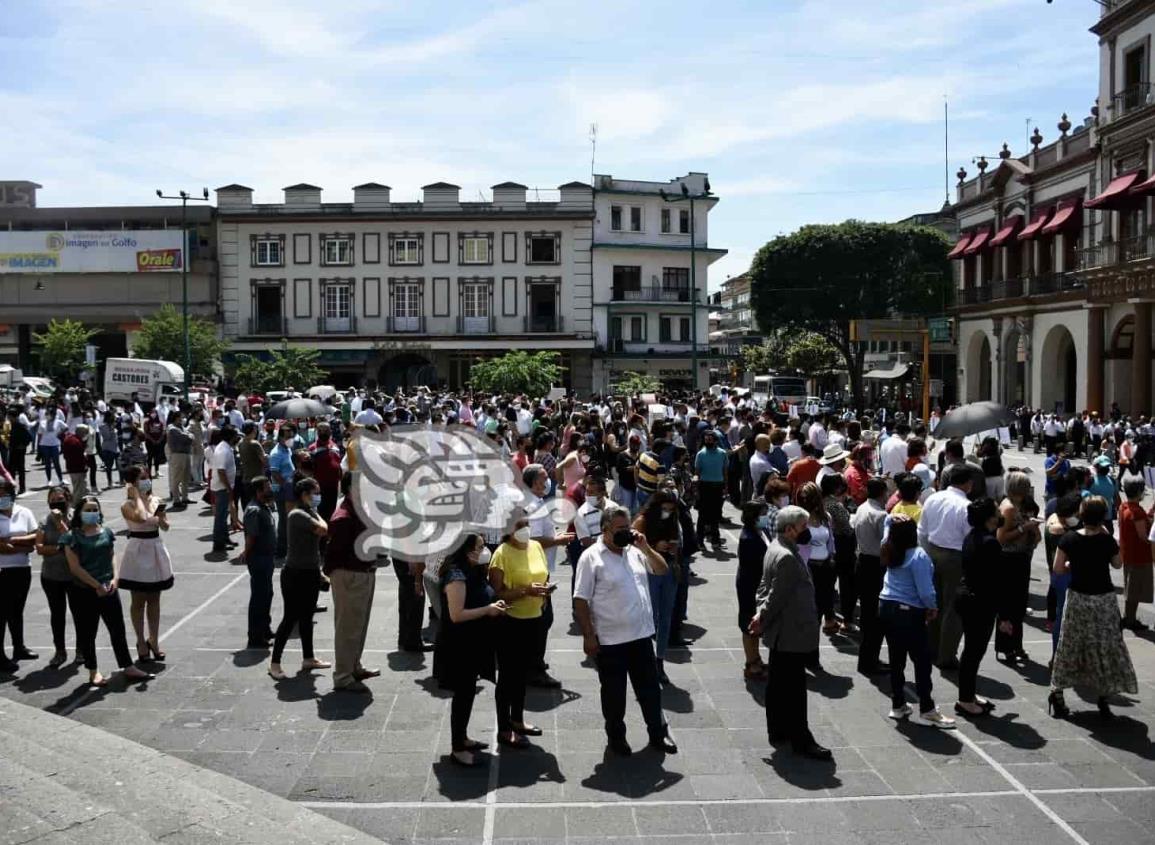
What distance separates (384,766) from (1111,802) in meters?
4.41

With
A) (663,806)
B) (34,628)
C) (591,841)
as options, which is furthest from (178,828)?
(34,628)

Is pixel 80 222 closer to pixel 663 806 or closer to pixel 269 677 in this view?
pixel 269 677

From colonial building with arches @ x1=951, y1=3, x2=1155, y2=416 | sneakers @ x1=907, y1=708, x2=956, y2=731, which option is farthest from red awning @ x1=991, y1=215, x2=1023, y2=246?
sneakers @ x1=907, y1=708, x2=956, y2=731

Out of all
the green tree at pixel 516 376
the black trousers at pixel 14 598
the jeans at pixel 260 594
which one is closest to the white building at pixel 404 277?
the green tree at pixel 516 376

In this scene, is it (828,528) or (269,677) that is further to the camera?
(828,528)

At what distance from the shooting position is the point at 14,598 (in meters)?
9.08

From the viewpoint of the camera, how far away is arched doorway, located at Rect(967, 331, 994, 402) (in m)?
45.9

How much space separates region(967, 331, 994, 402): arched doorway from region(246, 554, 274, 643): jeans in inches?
1603

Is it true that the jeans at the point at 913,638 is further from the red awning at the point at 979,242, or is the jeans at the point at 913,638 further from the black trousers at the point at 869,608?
the red awning at the point at 979,242

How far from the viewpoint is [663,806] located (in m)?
6.47

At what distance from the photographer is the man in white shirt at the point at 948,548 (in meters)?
9.00

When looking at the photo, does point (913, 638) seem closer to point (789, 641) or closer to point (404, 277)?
point (789, 641)

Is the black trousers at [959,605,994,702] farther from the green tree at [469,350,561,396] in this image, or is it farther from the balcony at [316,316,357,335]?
the balcony at [316,316,357,335]

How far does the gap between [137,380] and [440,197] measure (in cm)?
2006
